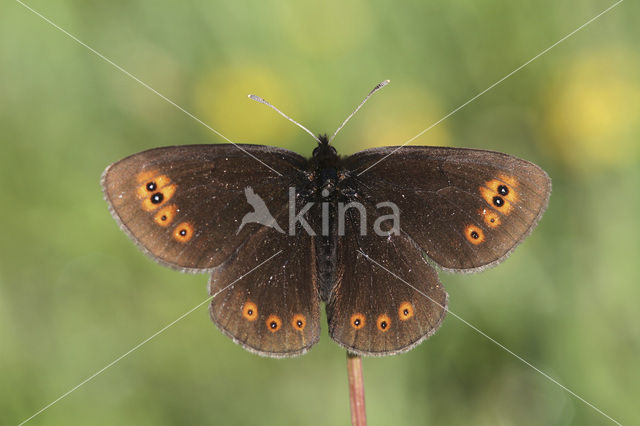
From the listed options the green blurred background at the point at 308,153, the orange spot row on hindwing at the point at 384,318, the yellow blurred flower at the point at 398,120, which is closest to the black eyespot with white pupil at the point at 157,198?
the orange spot row on hindwing at the point at 384,318

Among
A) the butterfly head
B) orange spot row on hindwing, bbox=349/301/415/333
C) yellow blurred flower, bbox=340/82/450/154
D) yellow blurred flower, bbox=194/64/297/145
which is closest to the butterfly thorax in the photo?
the butterfly head

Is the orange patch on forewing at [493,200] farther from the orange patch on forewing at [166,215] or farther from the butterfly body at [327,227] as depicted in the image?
the orange patch on forewing at [166,215]

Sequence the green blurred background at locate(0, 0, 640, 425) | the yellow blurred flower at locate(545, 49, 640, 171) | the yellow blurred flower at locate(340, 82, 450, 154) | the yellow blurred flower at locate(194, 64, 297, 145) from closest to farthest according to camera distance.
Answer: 1. the green blurred background at locate(0, 0, 640, 425)
2. the yellow blurred flower at locate(545, 49, 640, 171)
3. the yellow blurred flower at locate(340, 82, 450, 154)
4. the yellow blurred flower at locate(194, 64, 297, 145)

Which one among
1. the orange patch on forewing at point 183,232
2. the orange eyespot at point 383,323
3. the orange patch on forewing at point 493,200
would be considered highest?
the orange patch on forewing at point 493,200

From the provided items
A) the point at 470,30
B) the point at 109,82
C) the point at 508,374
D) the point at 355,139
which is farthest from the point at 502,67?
the point at 109,82

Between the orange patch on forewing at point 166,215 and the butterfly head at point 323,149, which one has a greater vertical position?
the butterfly head at point 323,149

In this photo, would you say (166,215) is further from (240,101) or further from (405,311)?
(240,101)

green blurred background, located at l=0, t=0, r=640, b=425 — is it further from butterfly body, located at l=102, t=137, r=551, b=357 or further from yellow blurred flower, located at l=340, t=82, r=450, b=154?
butterfly body, located at l=102, t=137, r=551, b=357
